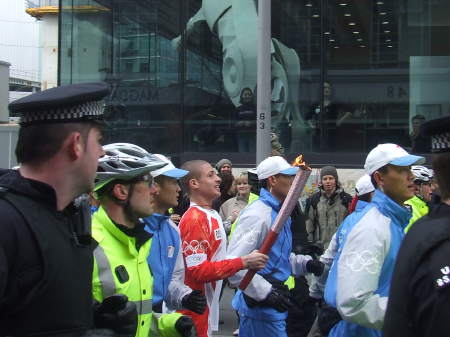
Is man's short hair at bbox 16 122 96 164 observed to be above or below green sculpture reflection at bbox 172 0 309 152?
below

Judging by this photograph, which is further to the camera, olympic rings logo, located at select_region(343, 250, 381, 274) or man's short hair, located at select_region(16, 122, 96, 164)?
olympic rings logo, located at select_region(343, 250, 381, 274)

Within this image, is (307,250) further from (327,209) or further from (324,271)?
(327,209)

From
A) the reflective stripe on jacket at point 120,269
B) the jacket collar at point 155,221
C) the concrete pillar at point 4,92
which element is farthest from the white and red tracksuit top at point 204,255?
the concrete pillar at point 4,92

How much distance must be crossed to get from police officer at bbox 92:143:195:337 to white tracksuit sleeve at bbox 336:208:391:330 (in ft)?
2.51

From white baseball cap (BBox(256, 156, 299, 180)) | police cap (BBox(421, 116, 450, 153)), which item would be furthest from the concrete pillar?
police cap (BBox(421, 116, 450, 153))

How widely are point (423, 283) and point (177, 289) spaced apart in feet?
8.56

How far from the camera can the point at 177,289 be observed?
4875 millimetres

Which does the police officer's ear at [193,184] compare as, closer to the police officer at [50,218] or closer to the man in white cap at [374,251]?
the man in white cap at [374,251]

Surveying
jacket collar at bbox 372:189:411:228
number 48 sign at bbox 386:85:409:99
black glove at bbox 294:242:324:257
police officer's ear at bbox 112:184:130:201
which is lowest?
black glove at bbox 294:242:324:257

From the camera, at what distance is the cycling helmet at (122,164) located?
384cm

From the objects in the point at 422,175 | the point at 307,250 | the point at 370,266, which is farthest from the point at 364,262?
the point at 422,175

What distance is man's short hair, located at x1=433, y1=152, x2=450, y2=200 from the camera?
2605 millimetres

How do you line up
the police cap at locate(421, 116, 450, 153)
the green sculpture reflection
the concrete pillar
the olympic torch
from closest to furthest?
the police cap at locate(421, 116, 450, 153) → the olympic torch → the concrete pillar → the green sculpture reflection

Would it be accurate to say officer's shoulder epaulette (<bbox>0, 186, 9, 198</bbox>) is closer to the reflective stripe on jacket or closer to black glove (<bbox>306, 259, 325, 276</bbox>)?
the reflective stripe on jacket
